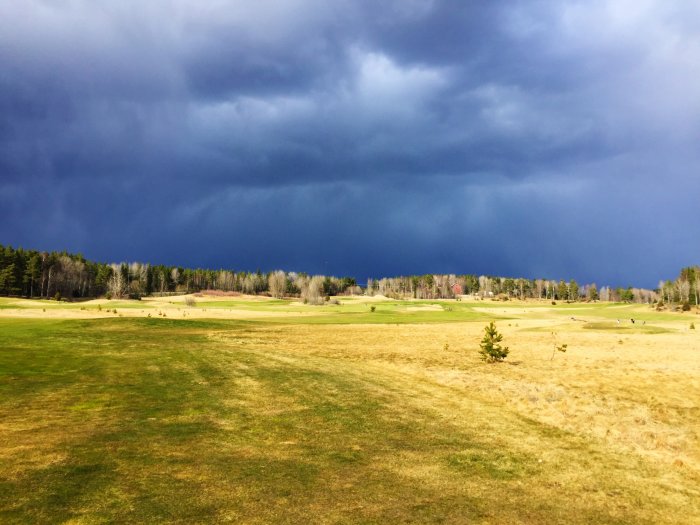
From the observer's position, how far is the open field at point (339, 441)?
9.28 m

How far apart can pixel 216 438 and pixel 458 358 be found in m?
24.6

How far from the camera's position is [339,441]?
1377 centimetres

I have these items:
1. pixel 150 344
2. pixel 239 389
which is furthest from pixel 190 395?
pixel 150 344

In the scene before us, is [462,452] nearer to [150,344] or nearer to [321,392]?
[321,392]

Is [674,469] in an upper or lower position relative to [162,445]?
lower

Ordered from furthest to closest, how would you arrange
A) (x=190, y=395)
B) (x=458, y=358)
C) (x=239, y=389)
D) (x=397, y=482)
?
(x=458, y=358) → (x=239, y=389) → (x=190, y=395) → (x=397, y=482)

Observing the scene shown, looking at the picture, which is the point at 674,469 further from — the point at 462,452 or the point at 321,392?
the point at 321,392

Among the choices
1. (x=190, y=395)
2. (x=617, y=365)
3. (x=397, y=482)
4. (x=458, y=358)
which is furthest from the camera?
(x=458, y=358)

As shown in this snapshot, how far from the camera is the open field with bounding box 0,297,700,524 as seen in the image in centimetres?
928

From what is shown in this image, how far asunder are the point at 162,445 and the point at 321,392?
9444 millimetres

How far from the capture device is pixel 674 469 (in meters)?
13.0

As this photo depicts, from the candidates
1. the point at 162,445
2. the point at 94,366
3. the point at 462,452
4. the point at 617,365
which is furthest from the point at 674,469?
the point at 94,366

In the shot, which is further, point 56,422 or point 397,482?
point 56,422

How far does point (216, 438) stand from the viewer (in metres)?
13.4
